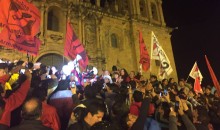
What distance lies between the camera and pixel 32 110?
3281mm

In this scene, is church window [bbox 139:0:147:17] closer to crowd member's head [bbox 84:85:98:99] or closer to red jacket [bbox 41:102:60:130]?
crowd member's head [bbox 84:85:98:99]

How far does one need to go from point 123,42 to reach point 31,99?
21.4m

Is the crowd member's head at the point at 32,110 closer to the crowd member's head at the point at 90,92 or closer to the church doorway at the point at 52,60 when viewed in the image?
the crowd member's head at the point at 90,92

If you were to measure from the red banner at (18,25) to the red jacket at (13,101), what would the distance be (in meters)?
4.52

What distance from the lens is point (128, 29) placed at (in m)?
25.6

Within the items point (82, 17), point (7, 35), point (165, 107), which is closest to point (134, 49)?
point (82, 17)

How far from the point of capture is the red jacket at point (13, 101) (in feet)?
13.1

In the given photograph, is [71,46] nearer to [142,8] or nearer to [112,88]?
[112,88]

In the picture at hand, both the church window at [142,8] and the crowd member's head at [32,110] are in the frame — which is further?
the church window at [142,8]

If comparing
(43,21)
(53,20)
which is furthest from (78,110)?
(53,20)

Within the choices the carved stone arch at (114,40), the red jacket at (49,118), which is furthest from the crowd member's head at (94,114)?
the carved stone arch at (114,40)

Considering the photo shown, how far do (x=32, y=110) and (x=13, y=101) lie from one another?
1166mm

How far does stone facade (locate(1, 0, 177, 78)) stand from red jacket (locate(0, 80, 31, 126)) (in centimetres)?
1422

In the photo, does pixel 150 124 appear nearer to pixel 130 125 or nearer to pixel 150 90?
pixel 130 125
